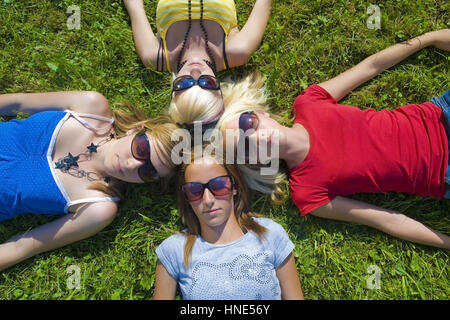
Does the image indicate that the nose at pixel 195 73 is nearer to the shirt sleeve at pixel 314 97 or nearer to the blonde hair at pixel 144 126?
the blonde hair at pixel 144 126

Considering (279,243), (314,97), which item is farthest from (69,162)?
(314,97)

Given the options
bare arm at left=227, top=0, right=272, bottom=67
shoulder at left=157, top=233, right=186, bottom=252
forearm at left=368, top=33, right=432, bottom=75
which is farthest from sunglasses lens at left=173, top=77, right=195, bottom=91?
forearm at left=368, top=33, right=432, bottom=75

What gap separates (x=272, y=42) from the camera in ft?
14.0

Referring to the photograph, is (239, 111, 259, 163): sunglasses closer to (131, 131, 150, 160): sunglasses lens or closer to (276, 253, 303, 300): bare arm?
(131, 131, 150, 160): sunglasses lens

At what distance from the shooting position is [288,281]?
140 inches

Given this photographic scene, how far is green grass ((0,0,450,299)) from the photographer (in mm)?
3893

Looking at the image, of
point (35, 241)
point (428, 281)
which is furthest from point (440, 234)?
point (35, 241)

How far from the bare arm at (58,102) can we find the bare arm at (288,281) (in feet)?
8.23

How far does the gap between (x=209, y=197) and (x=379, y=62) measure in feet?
8.06

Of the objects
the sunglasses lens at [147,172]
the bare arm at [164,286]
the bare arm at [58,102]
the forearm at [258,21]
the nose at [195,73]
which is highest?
the forearm at [258,21]

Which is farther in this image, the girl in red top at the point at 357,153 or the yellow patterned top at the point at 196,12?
the yellow patterned top at the point at 196,12

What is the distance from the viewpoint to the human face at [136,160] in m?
3.33

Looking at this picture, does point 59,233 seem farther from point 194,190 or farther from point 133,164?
point 194,190

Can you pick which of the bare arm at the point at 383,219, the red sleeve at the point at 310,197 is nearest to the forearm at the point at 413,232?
the bare arm at the point at 383,219
